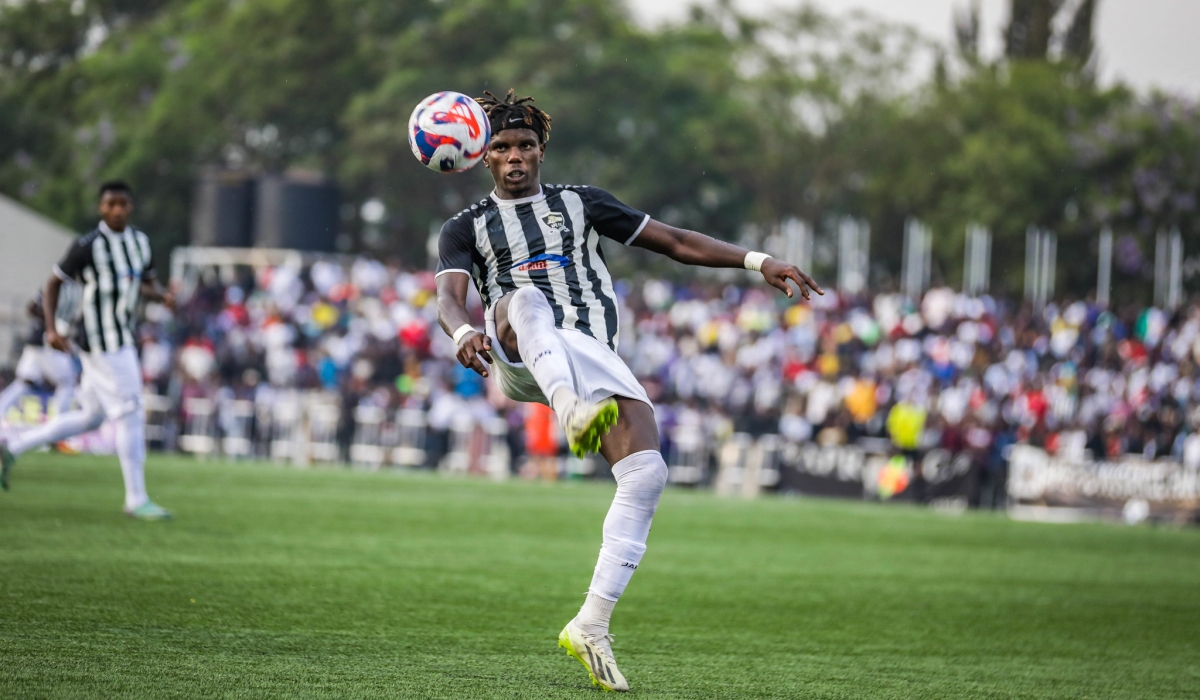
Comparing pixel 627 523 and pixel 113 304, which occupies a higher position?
pixel 113 304

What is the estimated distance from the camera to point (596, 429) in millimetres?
6125

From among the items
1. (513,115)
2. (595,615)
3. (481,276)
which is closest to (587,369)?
(481,276)

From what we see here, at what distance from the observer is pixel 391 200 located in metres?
51.8

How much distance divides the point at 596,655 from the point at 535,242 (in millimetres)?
1904

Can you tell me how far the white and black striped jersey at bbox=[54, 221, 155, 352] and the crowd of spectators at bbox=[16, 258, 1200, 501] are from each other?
15.7m

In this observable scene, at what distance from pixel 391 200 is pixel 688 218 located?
11647 mm

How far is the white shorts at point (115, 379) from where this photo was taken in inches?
453

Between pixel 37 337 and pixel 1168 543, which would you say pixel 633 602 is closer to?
pixel 1168 543

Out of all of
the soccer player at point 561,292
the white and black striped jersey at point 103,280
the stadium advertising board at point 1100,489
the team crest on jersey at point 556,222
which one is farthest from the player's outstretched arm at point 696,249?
the stadium advertising board at point 1100,489

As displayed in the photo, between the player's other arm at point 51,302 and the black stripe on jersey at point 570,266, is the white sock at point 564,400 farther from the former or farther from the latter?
the player's other arm at point 51,302

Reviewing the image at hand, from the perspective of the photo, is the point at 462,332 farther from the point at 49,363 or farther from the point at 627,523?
the point at 49,363

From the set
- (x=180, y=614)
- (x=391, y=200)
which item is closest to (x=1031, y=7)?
(x=391, y=200)

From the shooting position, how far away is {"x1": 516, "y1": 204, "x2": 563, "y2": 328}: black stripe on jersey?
6777 mm

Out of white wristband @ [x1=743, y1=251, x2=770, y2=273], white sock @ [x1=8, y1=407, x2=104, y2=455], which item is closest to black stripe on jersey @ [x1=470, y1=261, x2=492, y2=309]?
white wristband @ [x1=743, y1=251, x2=770, y2=273]
